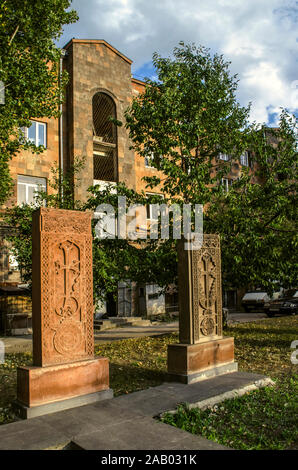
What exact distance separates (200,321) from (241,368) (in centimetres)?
197

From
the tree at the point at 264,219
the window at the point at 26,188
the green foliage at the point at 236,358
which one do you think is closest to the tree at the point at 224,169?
the tree at the point at 264,219

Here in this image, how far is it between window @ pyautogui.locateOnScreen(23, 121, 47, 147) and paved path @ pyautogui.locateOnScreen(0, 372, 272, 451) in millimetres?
16284

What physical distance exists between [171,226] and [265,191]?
9.73ft

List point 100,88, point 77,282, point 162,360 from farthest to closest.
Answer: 1. point 100,88
2. point 162,360
3. point 77,282

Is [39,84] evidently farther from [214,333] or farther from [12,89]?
[214,333]

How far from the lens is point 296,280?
1288 centimetres

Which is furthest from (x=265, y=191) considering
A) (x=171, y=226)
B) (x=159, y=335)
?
(x=159, y=335)

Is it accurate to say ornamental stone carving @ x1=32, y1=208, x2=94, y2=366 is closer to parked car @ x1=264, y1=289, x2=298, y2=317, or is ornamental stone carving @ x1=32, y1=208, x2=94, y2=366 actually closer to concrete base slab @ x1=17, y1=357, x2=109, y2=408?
concrete base slab @ x1=17, y1=357, x2=109, y2=408

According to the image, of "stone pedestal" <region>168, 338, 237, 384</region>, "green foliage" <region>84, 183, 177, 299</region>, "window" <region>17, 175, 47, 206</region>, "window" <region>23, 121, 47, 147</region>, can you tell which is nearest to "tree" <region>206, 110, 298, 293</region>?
"green foliage" <region>84, 183, 177, 299</region>

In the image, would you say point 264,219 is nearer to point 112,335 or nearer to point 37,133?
point 112,335

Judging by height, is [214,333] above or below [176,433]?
above

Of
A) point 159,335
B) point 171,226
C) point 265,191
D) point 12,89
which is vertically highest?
point 12,89

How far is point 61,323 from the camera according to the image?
585cm

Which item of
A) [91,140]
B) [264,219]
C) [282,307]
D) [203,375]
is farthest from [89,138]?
[203,375]
